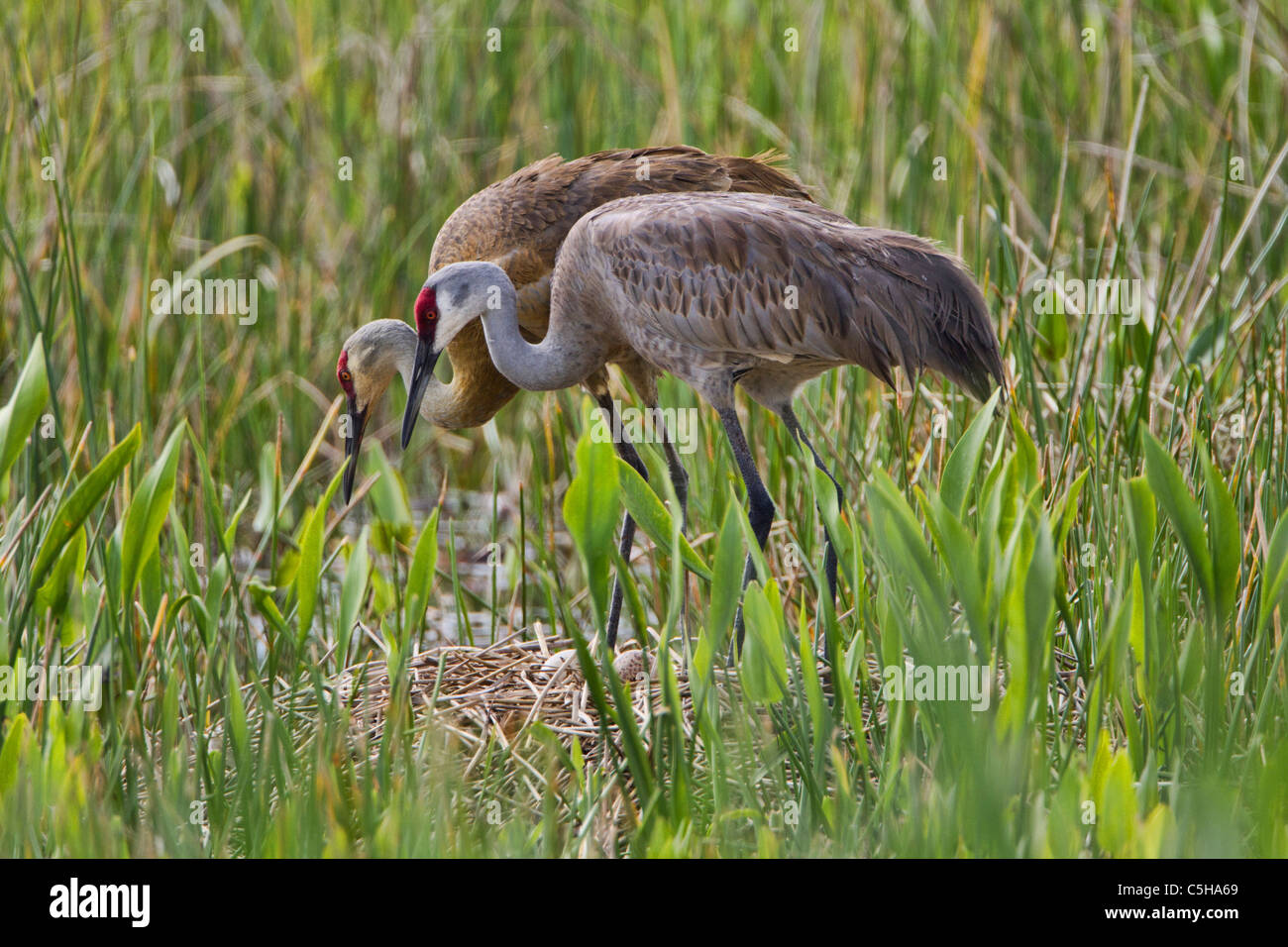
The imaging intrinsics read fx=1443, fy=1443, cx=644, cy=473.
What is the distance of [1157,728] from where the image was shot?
7.46 ft

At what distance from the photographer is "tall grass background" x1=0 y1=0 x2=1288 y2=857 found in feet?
6.79

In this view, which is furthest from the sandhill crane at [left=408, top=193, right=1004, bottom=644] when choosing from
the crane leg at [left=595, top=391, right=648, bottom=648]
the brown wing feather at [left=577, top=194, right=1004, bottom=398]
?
the crane leg at [left=595, top=391, right=648, bottom=648]

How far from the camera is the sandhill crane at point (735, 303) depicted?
10.7ft

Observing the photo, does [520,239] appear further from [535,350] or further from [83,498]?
[83,498]

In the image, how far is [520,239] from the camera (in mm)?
3762

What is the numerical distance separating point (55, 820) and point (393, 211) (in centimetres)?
359

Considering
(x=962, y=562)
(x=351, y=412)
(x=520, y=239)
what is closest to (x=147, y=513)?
(x=962, y=562)

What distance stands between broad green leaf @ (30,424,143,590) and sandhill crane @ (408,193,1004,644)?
140 centimetres

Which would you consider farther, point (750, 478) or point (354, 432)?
point (354, 432)

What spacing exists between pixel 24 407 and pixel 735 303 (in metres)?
1.66

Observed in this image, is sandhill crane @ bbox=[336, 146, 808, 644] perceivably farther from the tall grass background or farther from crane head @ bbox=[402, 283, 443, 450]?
the tall grass background

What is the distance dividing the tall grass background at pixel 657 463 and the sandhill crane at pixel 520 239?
257 mm

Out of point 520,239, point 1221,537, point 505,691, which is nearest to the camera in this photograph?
point 1221,537
